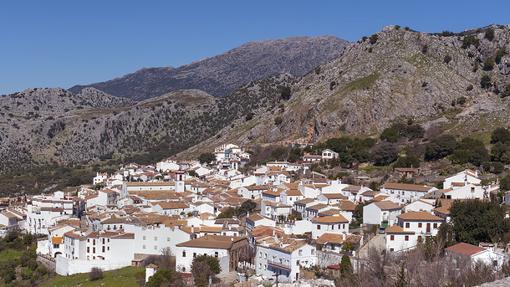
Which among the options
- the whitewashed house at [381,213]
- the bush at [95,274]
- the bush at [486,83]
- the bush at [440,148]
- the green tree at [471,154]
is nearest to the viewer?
the bush at [95,274]

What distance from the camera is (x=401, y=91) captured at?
90188 mm

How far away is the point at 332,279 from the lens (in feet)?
118

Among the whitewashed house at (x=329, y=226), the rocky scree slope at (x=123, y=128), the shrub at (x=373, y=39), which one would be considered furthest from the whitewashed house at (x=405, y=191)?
the rocky scree slope at (x=123, y=128)

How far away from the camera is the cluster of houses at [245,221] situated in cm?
3984

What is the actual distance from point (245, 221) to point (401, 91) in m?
46.6

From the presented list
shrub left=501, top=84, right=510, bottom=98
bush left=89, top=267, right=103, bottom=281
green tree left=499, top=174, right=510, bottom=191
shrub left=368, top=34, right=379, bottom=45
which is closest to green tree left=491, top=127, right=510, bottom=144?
green tree left=499, top=174, right=510, bottom=191

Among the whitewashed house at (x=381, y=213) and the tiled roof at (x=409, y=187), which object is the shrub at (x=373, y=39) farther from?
the whitewashed house at (x=381, y=213)

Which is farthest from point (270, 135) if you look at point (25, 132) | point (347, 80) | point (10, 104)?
point (10, 104)

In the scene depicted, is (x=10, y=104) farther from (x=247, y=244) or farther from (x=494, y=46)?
(x=247, y=244)

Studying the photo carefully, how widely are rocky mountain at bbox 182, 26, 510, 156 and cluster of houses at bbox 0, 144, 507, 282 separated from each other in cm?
2209

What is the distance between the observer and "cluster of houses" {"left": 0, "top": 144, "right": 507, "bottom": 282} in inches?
1569

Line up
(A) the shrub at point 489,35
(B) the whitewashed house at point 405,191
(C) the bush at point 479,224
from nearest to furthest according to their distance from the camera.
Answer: (C) the bush at point 479,224 < (B) the whitewashed house at point 405,191 < (A) the shrub at point 489,35

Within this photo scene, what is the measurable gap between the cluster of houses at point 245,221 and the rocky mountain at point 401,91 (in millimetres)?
22085

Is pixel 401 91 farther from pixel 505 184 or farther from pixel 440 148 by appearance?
pixel 505 184
